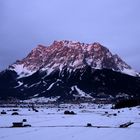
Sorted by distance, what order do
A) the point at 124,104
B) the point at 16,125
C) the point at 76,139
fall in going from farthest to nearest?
1. the point at 124,104
2. the point at 16,125
3. the point at 76,139

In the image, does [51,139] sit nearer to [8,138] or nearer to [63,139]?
[63,139]

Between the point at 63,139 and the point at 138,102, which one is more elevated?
the point at 138,102

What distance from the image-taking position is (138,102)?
123 m

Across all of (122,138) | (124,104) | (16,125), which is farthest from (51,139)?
(124,104)

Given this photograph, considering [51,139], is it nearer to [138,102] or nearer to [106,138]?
[106,138]

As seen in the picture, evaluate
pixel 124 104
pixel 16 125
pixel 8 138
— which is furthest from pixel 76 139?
pixel 124 104

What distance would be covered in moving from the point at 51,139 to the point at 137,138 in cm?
748

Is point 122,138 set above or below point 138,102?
below

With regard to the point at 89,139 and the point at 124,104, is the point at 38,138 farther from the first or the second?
the point at 124,104

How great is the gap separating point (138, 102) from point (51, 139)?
9771cm

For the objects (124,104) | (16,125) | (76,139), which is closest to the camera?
(76,139)

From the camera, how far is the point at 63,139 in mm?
29172

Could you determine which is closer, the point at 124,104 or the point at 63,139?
the point at 63,139

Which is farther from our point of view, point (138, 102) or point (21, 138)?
point (138, 102)
